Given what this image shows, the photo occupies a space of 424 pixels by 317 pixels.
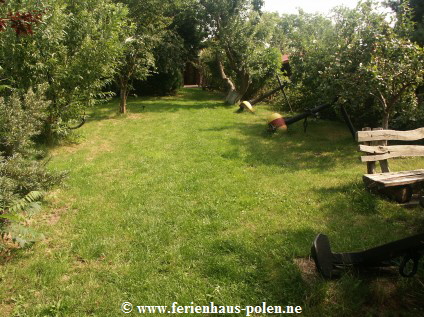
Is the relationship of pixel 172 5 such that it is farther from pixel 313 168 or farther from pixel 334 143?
pixel 313 168

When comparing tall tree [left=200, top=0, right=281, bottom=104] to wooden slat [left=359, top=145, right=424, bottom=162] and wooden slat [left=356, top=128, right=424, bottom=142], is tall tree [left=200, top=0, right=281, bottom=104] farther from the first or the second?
wooden slat [left=359, top=145, right=424, bottom=162]

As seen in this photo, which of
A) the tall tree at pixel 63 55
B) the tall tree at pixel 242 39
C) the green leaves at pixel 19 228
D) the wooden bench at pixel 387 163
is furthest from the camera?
the tall tree at pixel 242 39

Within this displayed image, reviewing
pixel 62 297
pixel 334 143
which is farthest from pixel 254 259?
pixel 334 143

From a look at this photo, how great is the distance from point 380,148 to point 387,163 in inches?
15.1

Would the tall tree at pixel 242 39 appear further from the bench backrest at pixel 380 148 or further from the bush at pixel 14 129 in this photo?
the bush at pixel 14 129

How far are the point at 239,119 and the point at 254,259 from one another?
9819 millimetres

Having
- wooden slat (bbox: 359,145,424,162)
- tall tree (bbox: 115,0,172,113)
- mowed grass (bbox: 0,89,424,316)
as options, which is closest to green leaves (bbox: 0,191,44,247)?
mowed grass (bbox: 0,89,424,316)

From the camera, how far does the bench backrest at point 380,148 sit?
5.14 m

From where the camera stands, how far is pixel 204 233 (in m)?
3.93

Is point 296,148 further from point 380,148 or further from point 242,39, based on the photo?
point 242,39

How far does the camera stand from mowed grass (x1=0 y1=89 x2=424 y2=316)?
275 centimetres

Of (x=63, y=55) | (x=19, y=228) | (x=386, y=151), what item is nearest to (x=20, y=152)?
(x=19, y=228)

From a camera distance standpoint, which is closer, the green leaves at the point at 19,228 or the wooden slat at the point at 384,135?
the green leaves at the point at 19,228

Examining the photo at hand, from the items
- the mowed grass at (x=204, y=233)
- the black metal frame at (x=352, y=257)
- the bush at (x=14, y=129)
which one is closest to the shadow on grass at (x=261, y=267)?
the mowed grass at (x=204, y=233)
